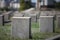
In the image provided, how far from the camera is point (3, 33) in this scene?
4516 millimetres

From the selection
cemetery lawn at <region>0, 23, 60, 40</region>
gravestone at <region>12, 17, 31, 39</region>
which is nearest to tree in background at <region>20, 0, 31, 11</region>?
gravestone at <region>12, 17, 31, 39</region>

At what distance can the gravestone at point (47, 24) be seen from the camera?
468 centimetres

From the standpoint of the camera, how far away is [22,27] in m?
4.28

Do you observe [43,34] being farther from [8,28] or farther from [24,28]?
[8,28]

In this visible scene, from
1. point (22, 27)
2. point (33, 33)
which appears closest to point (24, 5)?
point (22, 27)

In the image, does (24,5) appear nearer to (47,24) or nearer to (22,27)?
(22,27)

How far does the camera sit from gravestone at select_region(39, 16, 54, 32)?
468 cm

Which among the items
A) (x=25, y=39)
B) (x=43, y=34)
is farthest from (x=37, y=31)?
(x=25, y=39)

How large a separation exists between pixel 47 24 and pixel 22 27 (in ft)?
2.59

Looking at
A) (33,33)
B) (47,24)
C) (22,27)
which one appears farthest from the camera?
(47,24)

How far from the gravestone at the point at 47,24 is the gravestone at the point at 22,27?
56 cm

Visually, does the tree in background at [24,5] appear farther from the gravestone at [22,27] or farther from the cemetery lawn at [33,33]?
the cemetery lawn at [33,33]

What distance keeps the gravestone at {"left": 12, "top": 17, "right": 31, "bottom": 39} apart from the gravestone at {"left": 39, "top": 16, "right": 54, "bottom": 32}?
21.9 inches

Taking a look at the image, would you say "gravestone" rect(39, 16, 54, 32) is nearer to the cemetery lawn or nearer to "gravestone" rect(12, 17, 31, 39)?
the cemetery lawn
